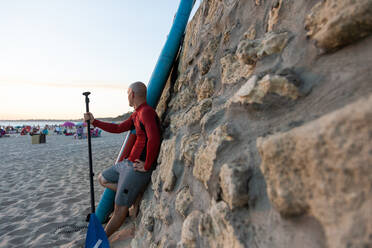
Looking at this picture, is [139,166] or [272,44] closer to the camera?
[272,44]

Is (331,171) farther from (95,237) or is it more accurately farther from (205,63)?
(95,237)

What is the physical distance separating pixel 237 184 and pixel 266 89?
18.5 inches

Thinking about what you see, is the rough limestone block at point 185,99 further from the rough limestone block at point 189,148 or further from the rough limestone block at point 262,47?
the rough limestone block at point 262,47

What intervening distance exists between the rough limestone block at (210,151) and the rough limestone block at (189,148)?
0.14 metres

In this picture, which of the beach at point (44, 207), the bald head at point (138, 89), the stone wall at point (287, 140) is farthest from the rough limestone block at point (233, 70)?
the beach at point (44, 207)

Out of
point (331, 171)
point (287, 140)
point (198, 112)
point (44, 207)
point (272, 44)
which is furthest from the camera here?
point (44, 207)

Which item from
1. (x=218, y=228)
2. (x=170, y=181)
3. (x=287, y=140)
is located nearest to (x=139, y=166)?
(x=170, y=181)

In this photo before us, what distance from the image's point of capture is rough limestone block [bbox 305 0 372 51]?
0.73 meters

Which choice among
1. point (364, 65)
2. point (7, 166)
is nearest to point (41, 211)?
point (364, 65)

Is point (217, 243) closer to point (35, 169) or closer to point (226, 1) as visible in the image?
point (226, 1)

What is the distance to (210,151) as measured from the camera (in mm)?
1232

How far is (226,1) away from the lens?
6.57 ft

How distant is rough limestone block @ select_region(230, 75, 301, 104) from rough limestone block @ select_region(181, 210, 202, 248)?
2.45ft

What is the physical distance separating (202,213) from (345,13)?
1165 mm
